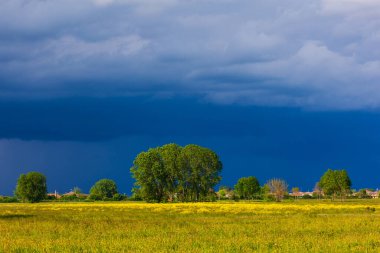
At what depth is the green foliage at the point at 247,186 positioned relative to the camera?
191625 mm

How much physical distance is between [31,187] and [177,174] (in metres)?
66.9

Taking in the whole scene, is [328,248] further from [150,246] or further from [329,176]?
[329,176]

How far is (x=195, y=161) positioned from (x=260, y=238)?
113m

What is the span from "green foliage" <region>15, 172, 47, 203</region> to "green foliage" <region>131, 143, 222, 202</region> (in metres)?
55.9

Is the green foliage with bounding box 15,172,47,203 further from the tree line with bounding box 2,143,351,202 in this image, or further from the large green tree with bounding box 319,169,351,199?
the large green tree with bounding box 319,169,351,199

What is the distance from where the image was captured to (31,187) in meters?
183

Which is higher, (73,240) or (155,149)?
(155,149)

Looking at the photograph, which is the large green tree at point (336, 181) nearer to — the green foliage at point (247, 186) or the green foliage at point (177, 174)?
the green foliage at point (247, 186)

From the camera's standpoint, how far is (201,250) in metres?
24.8

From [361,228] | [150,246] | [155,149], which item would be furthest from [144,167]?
[150,246]

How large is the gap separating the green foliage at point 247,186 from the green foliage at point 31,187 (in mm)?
71593

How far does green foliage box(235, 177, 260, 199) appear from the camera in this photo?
629 ft

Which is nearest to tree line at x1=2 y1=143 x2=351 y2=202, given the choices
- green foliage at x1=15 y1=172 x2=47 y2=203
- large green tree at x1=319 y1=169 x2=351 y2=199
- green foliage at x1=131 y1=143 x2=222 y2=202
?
green foliage at x1=131 y1=143 x2=222 y2=202

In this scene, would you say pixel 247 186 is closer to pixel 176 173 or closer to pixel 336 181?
pixel 336 181
